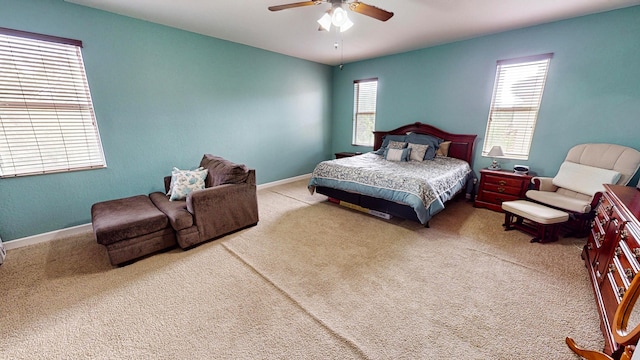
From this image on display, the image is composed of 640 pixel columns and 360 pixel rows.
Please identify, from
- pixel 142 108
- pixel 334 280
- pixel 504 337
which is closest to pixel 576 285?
pixel 504 337

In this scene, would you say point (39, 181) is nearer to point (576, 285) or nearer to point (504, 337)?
point (504, 337)

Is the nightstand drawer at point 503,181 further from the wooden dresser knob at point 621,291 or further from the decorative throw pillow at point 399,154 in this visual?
the wooden dresser knob at point 621,291

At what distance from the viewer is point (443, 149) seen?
4293 mm

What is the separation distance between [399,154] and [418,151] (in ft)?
1.08

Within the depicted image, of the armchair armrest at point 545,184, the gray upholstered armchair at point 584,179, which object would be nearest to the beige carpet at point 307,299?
the gray upholstered armchair at point 584,179

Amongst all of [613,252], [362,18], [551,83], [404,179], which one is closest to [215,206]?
[404,179]

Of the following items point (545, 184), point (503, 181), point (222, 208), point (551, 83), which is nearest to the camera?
point (222, 208)

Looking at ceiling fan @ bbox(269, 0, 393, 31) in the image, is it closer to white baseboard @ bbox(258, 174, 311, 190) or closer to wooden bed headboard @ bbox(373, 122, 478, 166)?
wooden bed headboard @ bbox(373, 122, 478, 166)

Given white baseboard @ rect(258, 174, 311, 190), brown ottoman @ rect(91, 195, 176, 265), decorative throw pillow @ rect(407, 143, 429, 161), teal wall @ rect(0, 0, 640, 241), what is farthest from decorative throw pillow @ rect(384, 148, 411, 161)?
brown ottoman @ rect(91, 195, 176, 265)

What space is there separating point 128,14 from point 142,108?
1.10 metres

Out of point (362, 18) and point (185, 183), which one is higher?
point (362, 18)

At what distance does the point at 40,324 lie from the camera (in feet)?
5.48

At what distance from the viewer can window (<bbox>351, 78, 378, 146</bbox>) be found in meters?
5.29

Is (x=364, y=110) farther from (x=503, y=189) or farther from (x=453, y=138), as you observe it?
(x=503, y=189)
